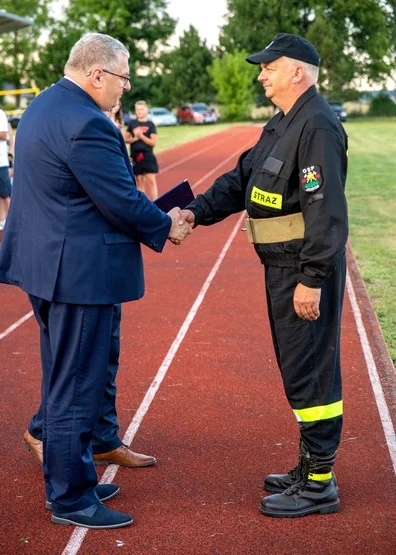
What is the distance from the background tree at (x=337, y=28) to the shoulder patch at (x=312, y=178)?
70.1 m

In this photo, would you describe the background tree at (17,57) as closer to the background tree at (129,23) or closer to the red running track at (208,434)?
the background tree at (129,23)

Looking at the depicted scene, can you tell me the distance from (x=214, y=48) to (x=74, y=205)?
74802 millimetres

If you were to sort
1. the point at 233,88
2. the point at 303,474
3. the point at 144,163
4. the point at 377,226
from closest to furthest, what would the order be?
the point at 303,474 → the point at 377,226 → the point at 144,163 → the point at 233,88

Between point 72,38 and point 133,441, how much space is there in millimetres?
74086

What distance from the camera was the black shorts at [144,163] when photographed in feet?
48.6

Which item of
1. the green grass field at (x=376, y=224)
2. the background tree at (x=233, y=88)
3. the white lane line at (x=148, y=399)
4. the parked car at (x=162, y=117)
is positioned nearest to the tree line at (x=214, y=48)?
the background tree at (x=233, y=88)

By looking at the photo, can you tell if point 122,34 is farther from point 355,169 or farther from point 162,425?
point 162,425

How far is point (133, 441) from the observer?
17.1ft

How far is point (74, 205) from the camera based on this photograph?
13.0ft

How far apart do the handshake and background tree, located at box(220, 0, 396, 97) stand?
69.5 meters

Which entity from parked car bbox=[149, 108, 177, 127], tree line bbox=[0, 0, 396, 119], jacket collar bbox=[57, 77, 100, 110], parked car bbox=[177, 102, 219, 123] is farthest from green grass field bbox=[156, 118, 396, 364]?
tree line bbox=[0, 0, 396, 119]

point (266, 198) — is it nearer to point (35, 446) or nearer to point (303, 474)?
point (303, 474)

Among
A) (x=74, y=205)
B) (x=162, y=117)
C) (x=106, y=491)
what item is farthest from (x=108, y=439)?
(x=162, y=117)

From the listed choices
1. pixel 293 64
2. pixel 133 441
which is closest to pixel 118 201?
pixel 293 64
